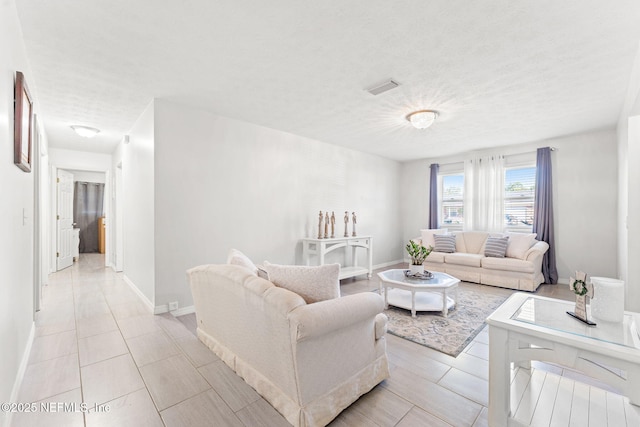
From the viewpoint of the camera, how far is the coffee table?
309 centimetres

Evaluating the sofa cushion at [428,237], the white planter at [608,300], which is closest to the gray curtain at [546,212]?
the sofa cushion at [428,237]

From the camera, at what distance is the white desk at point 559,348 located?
1277 millimetres

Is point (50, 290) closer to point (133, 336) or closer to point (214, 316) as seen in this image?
point (133, 336)

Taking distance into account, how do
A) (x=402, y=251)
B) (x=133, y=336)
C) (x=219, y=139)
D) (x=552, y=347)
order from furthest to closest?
(x=402, y=251), (x=219, y=139), (x=133, y=336), (x=552, y=347)

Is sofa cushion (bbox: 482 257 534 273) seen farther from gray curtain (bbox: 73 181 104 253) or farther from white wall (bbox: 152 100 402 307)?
gray curtain (bbox: 73 181 104 253)

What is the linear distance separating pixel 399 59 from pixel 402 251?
5.41 meters

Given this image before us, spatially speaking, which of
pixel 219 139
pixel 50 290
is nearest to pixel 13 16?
pixel 219 139

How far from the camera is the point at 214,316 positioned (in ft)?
7.66

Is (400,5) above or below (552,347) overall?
above

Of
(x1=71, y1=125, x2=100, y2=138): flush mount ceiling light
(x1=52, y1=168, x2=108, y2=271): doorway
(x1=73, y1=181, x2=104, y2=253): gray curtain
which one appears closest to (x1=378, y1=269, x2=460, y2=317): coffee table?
(x1=71, y1=125, x2=100, y2=138): flush mount ceiling light

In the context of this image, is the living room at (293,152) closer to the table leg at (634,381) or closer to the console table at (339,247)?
the console table at (339,247)

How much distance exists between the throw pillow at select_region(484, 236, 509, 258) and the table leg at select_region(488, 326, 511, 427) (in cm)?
383

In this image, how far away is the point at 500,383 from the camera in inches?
60.1

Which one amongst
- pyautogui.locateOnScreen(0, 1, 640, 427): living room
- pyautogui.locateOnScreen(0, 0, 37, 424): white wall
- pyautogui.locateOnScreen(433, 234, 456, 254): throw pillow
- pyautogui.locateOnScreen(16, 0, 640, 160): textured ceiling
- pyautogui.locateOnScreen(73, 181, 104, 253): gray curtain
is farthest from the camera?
pyautogui.locateOnScreen(73, 181, 104, 253): gray curtain
